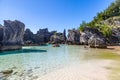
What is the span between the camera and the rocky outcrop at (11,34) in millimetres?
48666

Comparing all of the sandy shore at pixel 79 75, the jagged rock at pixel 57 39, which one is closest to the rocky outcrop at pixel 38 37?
the jagged rock at pixel 57 39

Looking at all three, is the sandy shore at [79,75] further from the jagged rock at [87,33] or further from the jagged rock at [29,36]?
the jagged rock at [29,36]

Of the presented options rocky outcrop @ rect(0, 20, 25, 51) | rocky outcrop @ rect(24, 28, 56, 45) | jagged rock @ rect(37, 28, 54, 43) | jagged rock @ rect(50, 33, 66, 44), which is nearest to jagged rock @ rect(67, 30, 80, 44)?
jagged rock @ rect(50, 33, 66, 44)

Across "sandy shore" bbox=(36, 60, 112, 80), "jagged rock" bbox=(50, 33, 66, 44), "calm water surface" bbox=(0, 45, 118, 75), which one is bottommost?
"sandy shore" bbox=(36, 60, 112, 80)

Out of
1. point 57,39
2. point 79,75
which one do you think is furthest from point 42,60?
point 57,39

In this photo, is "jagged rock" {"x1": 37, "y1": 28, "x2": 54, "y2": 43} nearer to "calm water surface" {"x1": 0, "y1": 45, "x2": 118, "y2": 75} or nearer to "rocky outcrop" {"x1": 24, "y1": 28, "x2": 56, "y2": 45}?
"rocky outcrop" {"x1": 24, "y1": 28, "x2": 56, "y2": 45}

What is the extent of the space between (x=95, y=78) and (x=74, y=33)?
79433mm

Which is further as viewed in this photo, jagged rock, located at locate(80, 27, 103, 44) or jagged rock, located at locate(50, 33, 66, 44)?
jagged rock, located at locate(50, 33, 66, 44)

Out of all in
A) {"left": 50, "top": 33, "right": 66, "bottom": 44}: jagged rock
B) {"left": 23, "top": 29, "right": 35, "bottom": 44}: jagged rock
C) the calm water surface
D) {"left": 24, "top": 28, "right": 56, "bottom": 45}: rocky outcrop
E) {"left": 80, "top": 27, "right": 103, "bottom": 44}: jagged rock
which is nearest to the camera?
the calm water surface

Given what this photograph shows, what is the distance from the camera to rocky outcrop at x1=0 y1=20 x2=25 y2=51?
4867 cm

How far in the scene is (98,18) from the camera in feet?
324

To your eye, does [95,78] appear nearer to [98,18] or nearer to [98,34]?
[98,34]

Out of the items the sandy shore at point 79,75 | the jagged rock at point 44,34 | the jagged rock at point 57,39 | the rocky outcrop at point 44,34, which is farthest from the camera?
the jagged rock at point 44,34

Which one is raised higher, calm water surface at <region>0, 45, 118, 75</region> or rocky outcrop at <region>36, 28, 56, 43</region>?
rocky outcrop at <region>36, 28, 56, 43</region>
